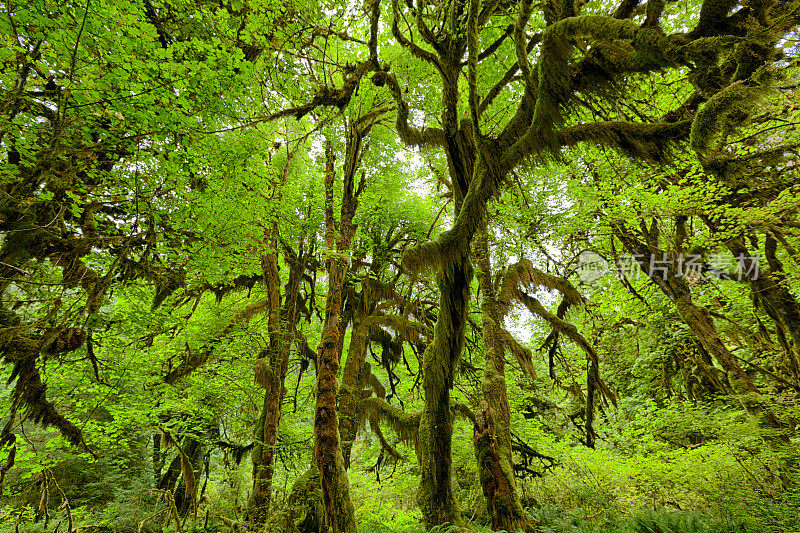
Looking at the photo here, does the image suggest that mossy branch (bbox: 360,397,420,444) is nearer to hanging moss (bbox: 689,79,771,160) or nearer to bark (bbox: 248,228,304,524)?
bark (bbox: 248,228,304,524)

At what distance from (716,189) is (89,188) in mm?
11085

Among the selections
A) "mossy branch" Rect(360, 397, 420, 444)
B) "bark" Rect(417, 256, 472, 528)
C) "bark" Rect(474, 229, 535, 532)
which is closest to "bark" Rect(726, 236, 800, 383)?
"bark" Rect(474, 229, 535, 532)

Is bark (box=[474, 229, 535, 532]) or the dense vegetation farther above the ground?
the dense vegetation

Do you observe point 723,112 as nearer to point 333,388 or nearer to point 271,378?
point 333,388

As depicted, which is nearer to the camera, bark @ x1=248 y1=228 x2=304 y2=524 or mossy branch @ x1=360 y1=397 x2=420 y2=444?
bark @ x1=248 y1=228 x2=304 y2=524

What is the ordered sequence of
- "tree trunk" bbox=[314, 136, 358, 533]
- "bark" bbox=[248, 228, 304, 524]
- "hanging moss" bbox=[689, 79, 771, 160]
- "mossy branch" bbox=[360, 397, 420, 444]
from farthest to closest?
"mossy branch" bbox=[360, 397, 420, 444] < "bark" bbox=[248, 228, 304, 524] < "tree trunk" bbox=[314, 136, 358, 533] < "hanging moss" bbox=[689, 79, 771, 160]

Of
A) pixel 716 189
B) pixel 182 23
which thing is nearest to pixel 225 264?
pixel 182 23

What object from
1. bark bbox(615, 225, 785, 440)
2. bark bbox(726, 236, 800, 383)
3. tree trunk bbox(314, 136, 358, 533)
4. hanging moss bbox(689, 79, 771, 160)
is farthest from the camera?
bark bbox(615, 225, 785, 440)

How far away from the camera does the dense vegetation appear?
358 centimetres

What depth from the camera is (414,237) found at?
34.4 ft

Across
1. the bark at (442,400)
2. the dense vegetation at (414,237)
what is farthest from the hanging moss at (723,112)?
the bark at (442,400)

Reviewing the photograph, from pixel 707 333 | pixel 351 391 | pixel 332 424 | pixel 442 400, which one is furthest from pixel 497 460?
pixel 707 333

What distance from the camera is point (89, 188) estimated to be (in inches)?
204

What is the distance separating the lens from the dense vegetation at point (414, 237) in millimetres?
3578
